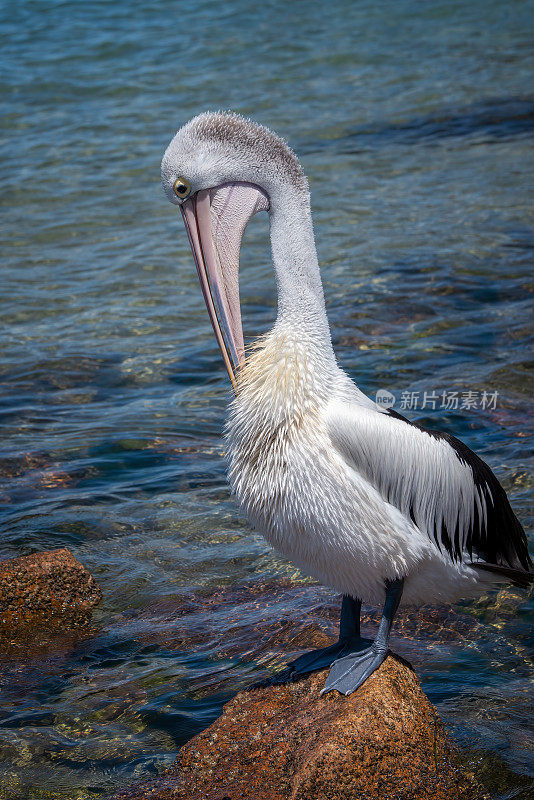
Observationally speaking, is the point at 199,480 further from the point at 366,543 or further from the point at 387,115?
the point at 387,115

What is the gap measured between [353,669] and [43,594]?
143 centimetres

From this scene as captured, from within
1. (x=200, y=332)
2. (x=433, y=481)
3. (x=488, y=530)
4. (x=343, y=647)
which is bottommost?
(x=343, y=647)

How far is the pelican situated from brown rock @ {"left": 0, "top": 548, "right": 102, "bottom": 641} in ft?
3.54

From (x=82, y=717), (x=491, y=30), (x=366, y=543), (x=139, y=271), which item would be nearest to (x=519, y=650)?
(x=366, y=543)

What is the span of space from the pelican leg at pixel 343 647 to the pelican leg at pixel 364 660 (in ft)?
0.29

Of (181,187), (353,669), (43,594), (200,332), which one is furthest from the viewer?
(200,332)

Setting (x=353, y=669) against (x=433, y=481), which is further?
(x=433, y=481)

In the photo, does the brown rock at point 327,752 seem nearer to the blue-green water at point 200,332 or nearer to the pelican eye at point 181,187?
the blue-green water at point 200,332

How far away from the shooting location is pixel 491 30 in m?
14.9

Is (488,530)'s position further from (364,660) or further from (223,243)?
(223,243)

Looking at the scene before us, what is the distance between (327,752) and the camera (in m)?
2.57

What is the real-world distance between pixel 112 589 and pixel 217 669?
76 centimetres

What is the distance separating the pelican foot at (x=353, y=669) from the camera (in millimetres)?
2764

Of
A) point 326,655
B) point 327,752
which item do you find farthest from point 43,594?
point 327,752
